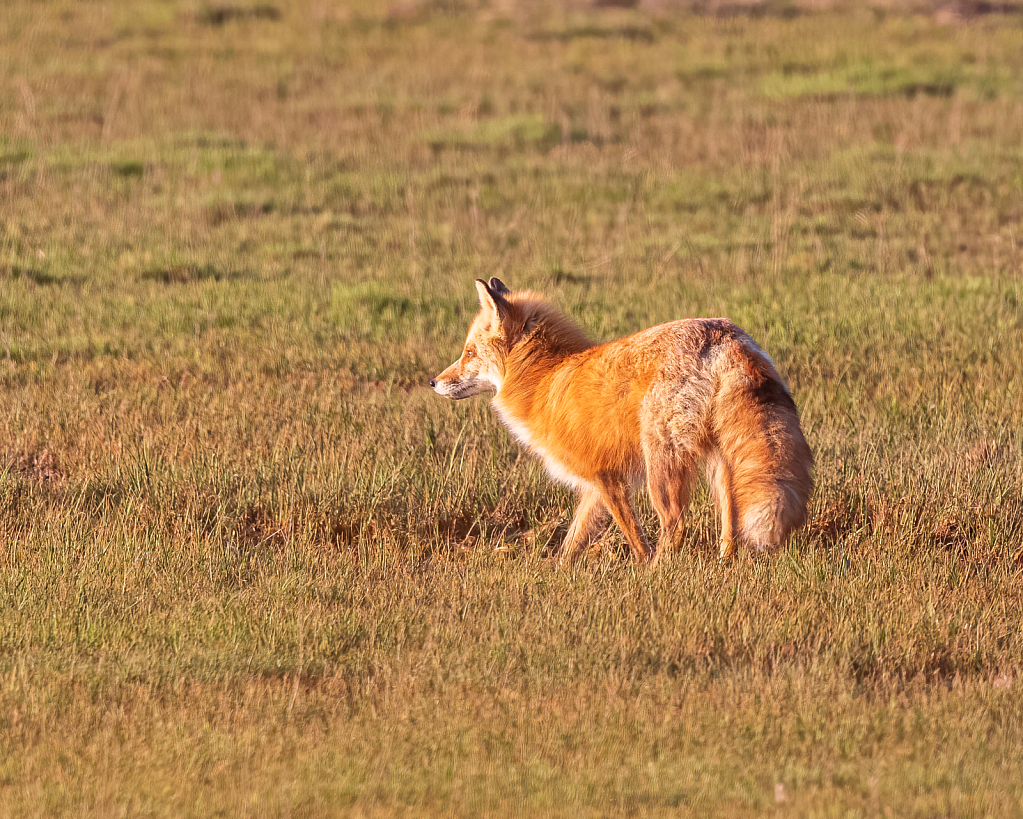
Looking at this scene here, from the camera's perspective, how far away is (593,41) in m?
26.6

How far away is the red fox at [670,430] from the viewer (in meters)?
6.15

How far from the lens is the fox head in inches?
295

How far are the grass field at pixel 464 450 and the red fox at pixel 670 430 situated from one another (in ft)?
0.91

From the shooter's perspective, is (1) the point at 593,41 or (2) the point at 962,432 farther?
(1) the point at 593,41

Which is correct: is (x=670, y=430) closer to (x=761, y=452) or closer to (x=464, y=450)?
(x=761, y=452)

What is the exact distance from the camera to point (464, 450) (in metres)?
8.39

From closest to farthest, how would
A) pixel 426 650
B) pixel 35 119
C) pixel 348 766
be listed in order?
pixel 348 766
pixel 426 650
pixel 35 119

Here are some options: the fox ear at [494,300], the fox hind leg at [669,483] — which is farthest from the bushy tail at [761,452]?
the fox ear at [494,300]

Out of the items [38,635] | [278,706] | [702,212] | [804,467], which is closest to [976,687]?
[804,467]

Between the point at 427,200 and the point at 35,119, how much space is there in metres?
7.20

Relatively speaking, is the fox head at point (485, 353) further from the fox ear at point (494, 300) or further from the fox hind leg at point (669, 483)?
the fox hind leg at point (669, 483)

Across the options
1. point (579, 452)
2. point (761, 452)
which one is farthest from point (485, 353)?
point (761, 452)

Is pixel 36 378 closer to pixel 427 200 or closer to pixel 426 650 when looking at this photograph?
pixel 426 650

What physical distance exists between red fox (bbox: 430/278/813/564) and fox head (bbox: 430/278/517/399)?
0.13 metres
